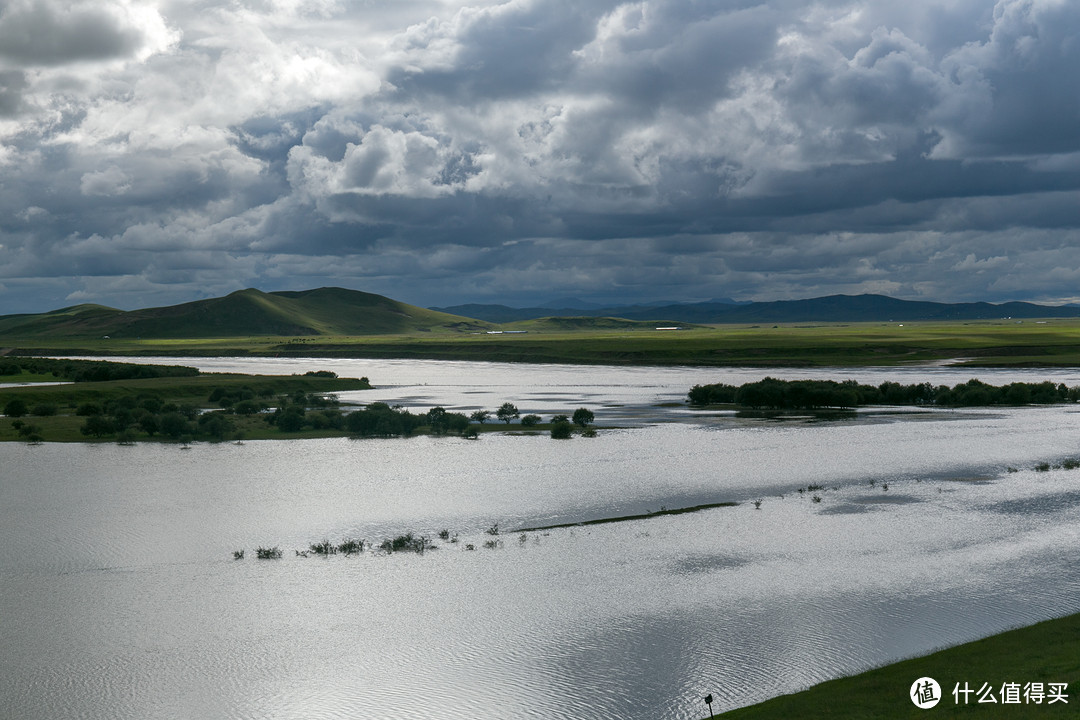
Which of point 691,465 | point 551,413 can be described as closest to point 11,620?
point 691,465

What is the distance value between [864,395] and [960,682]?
77882 millimetres

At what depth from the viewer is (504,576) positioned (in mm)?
31562

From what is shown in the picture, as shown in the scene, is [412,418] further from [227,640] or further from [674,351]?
[674,351]

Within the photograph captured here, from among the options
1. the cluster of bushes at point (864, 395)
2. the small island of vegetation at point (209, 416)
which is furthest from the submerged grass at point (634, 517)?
the cluster of bushes at point (864, 395)

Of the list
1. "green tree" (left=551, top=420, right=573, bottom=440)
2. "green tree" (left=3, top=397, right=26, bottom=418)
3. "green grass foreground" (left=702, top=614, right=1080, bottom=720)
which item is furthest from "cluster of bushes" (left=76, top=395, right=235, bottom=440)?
"green grass foreground" (left=702, top=614, right=1080, bottom=720)

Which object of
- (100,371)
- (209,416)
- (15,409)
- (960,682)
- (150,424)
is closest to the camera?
(960,682)

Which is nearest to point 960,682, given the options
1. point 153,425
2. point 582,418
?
point 582,418

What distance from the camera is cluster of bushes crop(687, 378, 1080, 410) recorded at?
295 ft

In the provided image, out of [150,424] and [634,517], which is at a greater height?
[150,424]

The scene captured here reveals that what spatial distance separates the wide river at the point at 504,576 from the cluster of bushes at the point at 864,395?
96.4ft

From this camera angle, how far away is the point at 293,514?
137 feet

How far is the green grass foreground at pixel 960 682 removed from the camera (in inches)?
696

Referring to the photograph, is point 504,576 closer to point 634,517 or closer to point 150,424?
point 634,517

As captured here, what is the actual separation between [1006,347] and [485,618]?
158501mm
